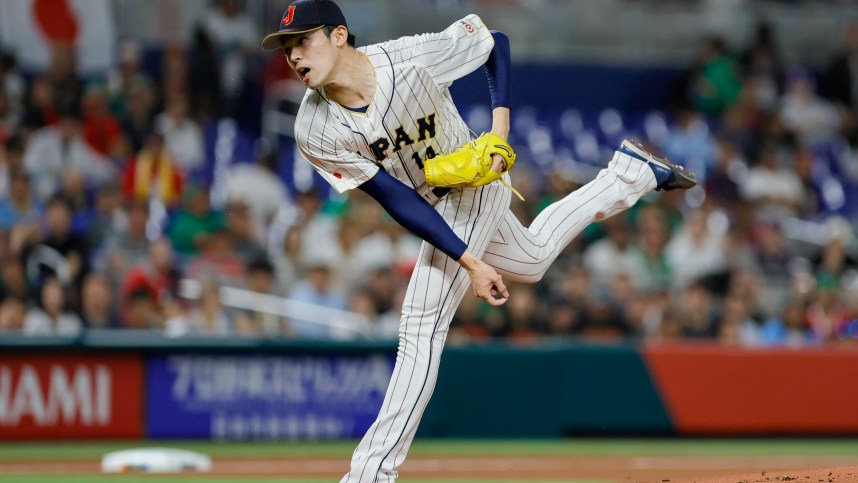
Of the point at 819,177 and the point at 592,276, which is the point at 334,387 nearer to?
the point at 592,276

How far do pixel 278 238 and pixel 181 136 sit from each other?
1.71m

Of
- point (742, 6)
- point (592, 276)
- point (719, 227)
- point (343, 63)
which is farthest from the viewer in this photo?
point (742, 6)

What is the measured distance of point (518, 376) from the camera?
1041cm

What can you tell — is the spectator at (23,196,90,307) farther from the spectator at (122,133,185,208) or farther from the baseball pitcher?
the baseball pitcher

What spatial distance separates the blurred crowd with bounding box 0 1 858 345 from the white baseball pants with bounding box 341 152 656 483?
4.48 m

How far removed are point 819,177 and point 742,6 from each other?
102 inches

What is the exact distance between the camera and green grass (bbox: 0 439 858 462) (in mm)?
9266

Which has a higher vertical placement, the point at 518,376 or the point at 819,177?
the point at 819,177

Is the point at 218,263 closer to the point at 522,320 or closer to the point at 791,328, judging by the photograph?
the point at 522,320

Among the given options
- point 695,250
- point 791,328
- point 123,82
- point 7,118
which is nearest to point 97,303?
point 7,118

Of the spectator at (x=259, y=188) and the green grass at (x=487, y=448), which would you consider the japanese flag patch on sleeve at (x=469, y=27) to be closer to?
the green grass at (x=487, y=448)

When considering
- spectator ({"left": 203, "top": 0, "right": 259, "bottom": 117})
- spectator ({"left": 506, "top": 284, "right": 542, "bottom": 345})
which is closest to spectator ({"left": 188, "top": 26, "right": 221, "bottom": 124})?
spectator ({"left": 203, "top": 0, "right": 259, "bottom": 117})

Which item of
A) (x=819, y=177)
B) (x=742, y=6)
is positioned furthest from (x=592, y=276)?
(x=742, y=6)

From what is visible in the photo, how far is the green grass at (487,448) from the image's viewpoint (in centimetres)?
927
